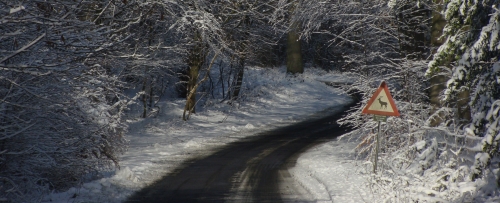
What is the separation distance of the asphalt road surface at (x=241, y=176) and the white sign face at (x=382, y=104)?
2182 millimetres

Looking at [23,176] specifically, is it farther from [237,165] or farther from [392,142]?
[392,142]

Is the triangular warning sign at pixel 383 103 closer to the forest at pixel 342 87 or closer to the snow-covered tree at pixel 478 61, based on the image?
the forest at pixel 342 87

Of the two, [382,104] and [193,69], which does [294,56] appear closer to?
[193,69]

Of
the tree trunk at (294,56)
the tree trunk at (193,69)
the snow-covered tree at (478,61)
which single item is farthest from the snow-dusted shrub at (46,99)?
the tree trunk at (294,56)

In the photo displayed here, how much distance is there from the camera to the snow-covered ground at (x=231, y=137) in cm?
1021

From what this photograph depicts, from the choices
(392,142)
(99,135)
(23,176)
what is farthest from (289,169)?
(23,176)

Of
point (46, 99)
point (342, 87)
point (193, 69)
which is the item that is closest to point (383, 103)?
point (342, 87)

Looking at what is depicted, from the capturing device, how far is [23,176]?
8.04m

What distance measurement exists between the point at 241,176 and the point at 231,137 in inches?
241

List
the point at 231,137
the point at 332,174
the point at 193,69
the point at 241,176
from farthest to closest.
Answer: the point at 193,69
the point at 231,137
the point at 332,174
the point at 241,176

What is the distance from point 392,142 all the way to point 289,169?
257 cm

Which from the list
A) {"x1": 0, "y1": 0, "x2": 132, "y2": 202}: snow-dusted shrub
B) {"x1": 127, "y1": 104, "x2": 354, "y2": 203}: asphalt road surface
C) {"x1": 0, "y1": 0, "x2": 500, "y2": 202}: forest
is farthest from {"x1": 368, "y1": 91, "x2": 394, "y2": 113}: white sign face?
{"x1": 0, "y1": 0, "x2": 132, "y2": 202}: snow-dusted shrub

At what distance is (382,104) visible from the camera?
9953 mm

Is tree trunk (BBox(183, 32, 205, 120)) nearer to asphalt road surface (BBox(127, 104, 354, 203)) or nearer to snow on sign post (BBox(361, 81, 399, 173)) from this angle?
asphalt road surface (BBox(127, 104, 354, 203))
